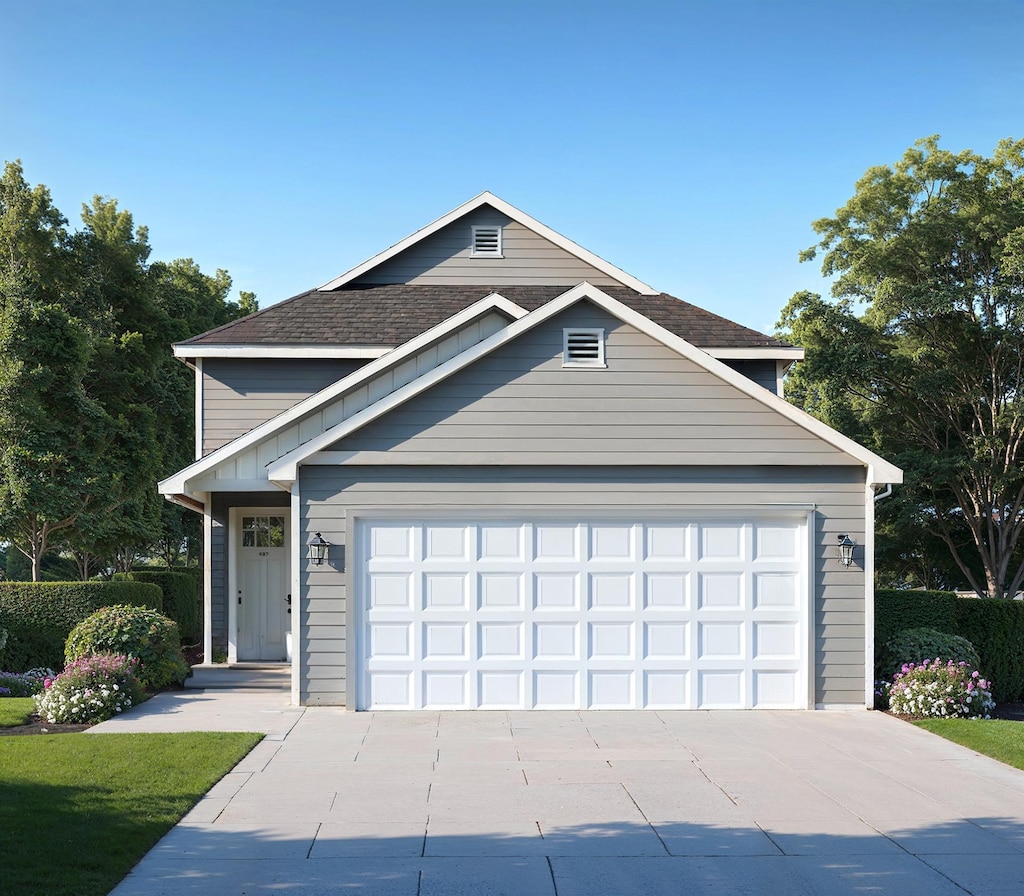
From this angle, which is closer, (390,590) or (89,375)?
(390,590)

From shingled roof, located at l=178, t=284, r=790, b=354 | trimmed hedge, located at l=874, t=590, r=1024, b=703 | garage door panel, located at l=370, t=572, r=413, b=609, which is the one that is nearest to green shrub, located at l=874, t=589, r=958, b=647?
trimmed hedge, located at l=874, t=590, r=1024, b=703

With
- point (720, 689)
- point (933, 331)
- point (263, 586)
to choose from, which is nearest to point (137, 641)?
point (263, 586)

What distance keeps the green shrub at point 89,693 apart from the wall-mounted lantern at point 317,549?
2718mm

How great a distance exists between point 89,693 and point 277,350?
20.7 feet

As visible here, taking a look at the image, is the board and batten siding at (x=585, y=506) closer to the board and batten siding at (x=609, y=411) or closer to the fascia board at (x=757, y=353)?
the board and batten siding at (x=609, y=411)

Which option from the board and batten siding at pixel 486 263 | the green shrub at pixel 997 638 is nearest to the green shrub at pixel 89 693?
the board and batten siding at pixel 486 263

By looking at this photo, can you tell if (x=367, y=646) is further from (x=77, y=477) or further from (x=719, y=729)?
(x=77, y=477)

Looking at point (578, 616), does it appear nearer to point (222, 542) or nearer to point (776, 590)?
point (776, 590)

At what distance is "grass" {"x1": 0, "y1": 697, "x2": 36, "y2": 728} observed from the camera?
1134 cm

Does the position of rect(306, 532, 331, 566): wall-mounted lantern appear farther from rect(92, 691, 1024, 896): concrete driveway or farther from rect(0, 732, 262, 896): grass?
rect(0, 732, 262, 896): grass

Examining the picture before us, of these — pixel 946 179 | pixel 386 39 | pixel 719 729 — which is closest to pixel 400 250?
pixel 386 39

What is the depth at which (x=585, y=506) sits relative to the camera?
12.3 meters

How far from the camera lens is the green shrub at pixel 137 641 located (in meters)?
13.3

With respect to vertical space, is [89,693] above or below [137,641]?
below
